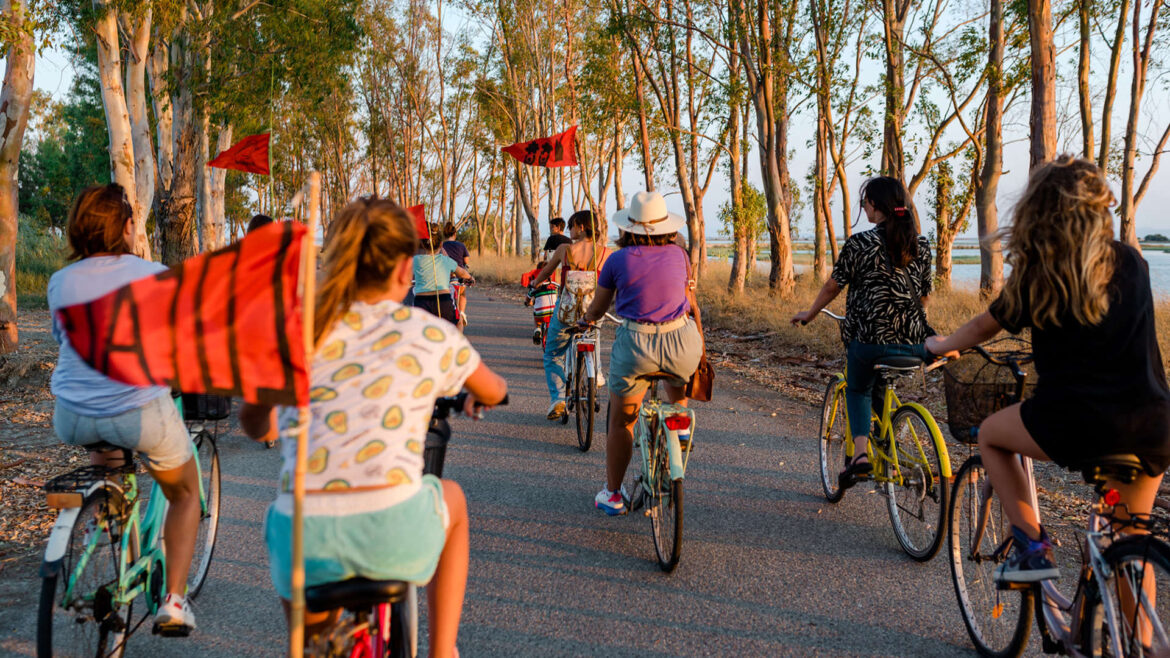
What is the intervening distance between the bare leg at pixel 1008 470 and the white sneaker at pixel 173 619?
3130 mm

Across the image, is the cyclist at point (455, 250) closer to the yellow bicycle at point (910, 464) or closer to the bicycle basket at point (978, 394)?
the yellow bicycle at point (910, 464)

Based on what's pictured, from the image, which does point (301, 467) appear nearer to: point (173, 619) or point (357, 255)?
point (357, 255)

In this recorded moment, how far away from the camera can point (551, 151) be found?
12.7m

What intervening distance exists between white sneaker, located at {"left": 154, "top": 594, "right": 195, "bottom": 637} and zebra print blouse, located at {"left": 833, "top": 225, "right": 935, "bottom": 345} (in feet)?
11.8

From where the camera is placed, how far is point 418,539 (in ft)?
7.39

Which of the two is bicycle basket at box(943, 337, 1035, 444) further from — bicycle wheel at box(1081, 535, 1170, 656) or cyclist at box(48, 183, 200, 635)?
cyclist at box(48, 183, 200, 635)

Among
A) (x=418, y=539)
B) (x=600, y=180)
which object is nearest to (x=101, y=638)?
(x=418, y=539)

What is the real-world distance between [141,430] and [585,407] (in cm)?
435

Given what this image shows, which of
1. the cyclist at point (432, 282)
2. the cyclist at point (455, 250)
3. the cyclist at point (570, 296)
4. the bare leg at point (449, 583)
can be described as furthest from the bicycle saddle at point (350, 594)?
the cyclist at point (455, 250)

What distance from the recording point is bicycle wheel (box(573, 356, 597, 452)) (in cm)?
709

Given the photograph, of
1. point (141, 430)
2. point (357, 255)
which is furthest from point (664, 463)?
point (357, 255)

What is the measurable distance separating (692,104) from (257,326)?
27189mm

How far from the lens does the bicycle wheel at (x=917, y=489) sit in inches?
173

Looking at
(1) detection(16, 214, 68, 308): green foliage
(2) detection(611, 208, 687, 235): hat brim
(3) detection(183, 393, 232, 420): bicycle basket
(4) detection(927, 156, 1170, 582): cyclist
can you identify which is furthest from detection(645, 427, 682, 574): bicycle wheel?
(1) detection(16, 214, 68, 308): green foliage
